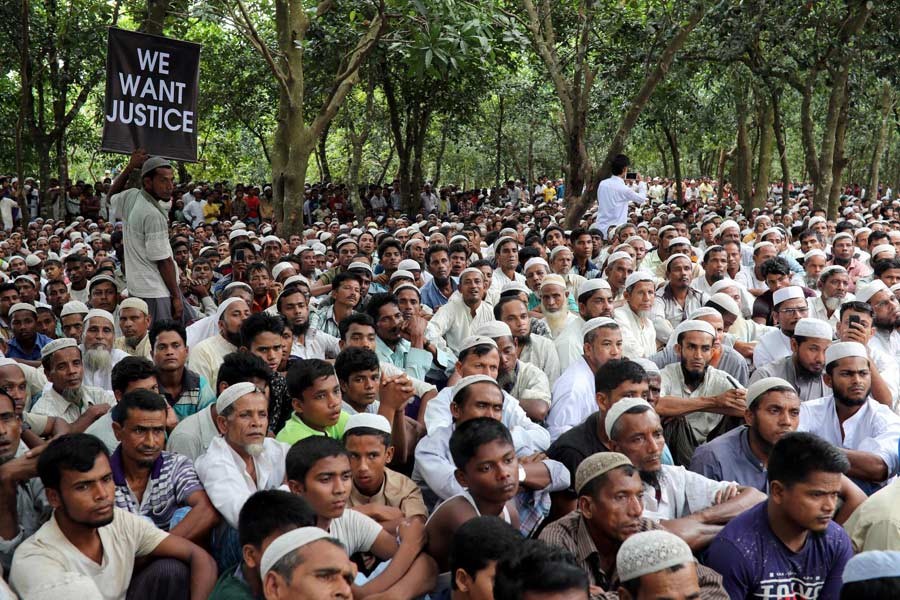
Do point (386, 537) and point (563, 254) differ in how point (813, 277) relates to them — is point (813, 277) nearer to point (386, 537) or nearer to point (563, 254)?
point (563, 254)

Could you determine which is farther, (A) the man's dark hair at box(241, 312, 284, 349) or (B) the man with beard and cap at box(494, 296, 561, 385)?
(B) the man with beard and cap at box(494, 296, 561, 385)

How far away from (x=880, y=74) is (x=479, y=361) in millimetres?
9487

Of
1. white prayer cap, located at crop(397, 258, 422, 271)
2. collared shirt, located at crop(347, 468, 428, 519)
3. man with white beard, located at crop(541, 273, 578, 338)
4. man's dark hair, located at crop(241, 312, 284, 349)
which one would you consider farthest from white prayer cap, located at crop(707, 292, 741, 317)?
collared shirt, located at crop(347, 468, 428, 519)

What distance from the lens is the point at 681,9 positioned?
10523mm

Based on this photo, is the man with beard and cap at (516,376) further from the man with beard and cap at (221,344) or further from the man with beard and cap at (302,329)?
the man with beard and cap at (221,344)

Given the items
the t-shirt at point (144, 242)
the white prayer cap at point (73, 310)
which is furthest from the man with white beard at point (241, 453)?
the white prayer cap at point (73, 310)

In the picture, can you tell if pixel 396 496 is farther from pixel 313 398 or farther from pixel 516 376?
pixel 516 376

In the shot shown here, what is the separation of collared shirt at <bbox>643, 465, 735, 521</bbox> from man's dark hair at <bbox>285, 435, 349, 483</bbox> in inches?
51.8

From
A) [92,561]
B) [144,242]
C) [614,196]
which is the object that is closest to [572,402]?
[92,561]

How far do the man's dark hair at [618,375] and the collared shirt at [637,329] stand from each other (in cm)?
188

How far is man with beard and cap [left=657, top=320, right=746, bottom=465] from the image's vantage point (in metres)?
4.66

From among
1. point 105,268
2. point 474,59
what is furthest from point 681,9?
point 105,268

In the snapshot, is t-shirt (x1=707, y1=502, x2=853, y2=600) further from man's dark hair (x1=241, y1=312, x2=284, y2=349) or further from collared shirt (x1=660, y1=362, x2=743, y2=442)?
man's dark hair (x1=241, y1=312, x2=284, y2=349)

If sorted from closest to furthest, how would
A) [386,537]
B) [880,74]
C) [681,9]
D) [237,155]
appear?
[386,537], [681,9], [880,74], [237,155]
